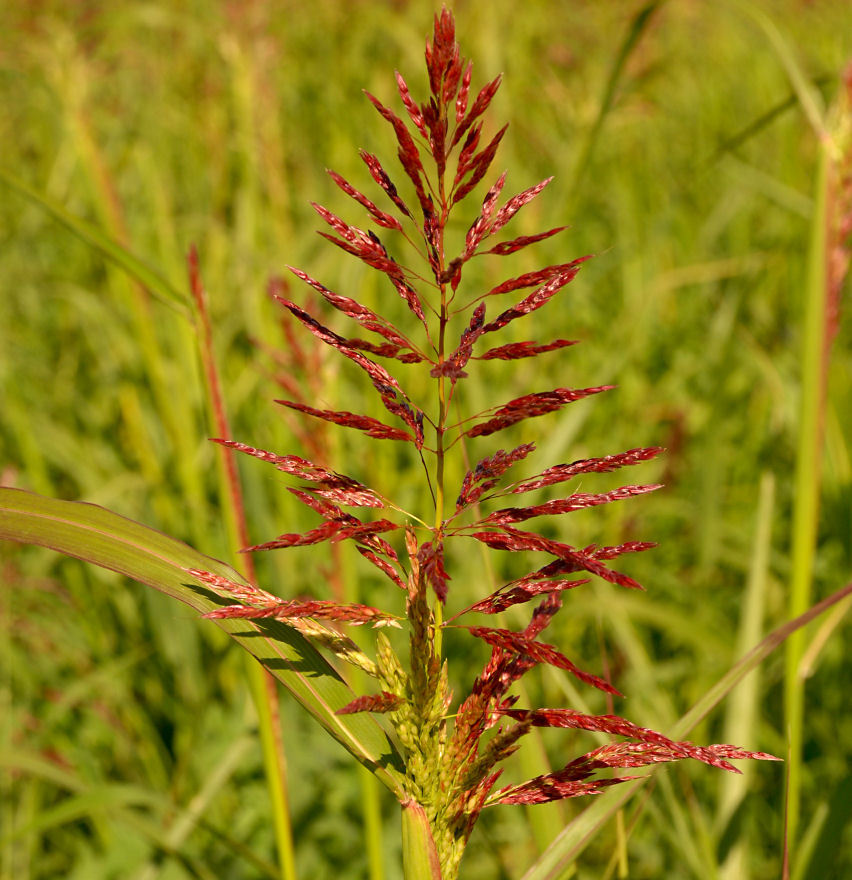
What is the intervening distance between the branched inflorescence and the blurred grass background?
0.43 m

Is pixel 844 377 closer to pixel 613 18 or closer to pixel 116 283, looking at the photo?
pixel 116 283

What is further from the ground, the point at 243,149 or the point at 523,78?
the point at 523,78

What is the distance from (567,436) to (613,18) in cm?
410

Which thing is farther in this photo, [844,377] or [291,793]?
[844,377]

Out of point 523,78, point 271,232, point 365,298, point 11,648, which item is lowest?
point 11,648

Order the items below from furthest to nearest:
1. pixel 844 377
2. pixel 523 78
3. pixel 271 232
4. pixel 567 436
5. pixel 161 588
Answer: pixel 523 78 < pixel 271 232 < pixel 844 377 < pixel 567 436 < pixel 161 588

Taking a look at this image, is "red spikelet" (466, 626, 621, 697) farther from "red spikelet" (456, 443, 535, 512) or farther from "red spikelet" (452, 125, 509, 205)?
"red spikelet" (452, 125, 509, 205)

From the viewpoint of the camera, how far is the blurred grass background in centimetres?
194

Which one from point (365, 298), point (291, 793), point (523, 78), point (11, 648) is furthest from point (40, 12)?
point (291, 793)

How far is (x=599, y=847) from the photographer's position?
199cm

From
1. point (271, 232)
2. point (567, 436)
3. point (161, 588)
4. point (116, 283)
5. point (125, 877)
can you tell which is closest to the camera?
point (161, 588)

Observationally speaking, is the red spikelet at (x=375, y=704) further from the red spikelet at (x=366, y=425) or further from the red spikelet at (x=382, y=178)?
the red spikelet at (x=382, y=178)

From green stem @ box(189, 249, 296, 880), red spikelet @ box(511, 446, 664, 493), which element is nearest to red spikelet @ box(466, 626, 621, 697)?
red spikelet @ box(511, 446, 664, 493)

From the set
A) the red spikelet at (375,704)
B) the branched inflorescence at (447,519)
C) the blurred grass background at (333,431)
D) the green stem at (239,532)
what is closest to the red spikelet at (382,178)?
the branched inflorescence at (447,519)
